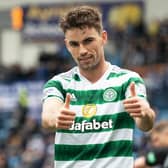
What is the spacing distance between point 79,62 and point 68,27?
211 millimetres

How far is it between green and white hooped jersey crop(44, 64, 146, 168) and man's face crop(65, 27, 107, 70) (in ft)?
0.50

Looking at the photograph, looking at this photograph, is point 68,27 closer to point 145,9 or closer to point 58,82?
point 58,82

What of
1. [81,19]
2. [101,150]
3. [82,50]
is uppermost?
[81,19]

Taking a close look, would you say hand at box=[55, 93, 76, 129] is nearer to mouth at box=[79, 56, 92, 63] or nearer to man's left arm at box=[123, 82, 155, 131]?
man's left arm at box=[123, 82, 155, 131]

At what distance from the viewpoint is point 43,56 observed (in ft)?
73.6

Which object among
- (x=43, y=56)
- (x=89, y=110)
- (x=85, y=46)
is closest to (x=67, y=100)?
(x=89, y=110)

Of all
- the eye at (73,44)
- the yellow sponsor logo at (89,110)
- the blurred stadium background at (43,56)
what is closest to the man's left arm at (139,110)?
the yellow sponsor logo at (89,110)

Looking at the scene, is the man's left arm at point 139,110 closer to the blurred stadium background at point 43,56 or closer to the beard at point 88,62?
the beard at point 88,62

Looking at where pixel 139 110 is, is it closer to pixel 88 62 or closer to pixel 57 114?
pixel 57 114

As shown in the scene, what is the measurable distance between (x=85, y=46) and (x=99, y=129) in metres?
0.48

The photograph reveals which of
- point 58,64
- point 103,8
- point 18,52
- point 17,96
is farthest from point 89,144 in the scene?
point 18,52

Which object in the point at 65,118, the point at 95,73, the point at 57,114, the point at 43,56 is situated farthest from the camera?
the point at 43,56

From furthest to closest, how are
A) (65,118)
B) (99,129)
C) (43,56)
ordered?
1. (43,56)
2. (99,129)
3. (65,118)

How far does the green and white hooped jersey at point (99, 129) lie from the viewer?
5.02 meters
